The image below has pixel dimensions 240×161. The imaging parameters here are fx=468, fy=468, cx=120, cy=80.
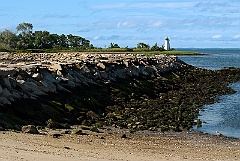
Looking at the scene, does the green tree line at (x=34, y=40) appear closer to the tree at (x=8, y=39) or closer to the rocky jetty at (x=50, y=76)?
the tree at (x=8, y=39)

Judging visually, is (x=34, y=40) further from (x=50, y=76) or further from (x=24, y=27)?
(x=50, y=76)

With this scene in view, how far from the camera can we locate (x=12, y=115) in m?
14.3

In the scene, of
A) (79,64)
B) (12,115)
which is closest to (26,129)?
(12,115)

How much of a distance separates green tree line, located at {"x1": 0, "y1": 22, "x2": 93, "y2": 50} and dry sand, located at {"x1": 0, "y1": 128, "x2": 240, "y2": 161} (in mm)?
61560

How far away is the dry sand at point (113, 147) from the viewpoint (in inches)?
379

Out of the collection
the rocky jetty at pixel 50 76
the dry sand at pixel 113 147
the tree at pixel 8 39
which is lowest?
the dry sand at pixel 113 147

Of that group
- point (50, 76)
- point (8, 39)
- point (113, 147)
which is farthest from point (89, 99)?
point (8, 39)

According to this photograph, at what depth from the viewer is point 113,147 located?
450 inches

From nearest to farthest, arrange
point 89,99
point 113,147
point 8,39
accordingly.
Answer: point 113,147, point 89,99, point 8,39

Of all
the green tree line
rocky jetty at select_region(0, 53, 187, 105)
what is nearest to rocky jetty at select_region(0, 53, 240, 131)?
rocky jetty at select_region(0, 53, 187, 105)

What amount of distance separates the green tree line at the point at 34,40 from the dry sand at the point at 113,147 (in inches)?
2424

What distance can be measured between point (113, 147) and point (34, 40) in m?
81.9

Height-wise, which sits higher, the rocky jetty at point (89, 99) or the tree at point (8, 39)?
the tree at point (8, 39)

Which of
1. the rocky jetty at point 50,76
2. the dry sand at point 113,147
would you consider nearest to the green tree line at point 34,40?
the rocky jetty at point 50,76
